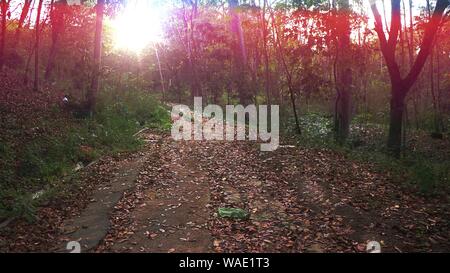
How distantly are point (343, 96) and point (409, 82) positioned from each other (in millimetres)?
3924

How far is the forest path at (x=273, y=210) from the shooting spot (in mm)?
6523

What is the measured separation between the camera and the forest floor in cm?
654

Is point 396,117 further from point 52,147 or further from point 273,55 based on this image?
point 273,55

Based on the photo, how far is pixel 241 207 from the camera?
8.36 m

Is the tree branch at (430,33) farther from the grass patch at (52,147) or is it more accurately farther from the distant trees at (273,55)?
the grass patch at (52,147)

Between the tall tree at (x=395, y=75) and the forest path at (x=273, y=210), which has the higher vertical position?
the tall tree at (x=395, y=75)

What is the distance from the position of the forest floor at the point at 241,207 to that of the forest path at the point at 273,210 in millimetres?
18

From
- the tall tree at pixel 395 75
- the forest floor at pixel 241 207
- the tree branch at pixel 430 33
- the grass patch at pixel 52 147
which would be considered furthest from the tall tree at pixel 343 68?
the grass patch at pixel 52 147

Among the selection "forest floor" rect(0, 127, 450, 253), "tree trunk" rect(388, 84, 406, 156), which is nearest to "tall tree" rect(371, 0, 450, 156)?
"tree trunk" rect(388, 84, 406, 156)

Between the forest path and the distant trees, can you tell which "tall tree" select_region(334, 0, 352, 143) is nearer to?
the distant trees

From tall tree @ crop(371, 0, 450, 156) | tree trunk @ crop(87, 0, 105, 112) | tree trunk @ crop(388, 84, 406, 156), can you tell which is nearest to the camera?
tall tree @ crop(371, 0, 450, 156)

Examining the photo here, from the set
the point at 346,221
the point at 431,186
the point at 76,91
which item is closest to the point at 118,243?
the point at 346,221

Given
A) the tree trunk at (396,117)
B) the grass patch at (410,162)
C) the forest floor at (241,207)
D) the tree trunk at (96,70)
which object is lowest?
the forest floor at (241,207)

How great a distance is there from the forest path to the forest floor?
18 mm
